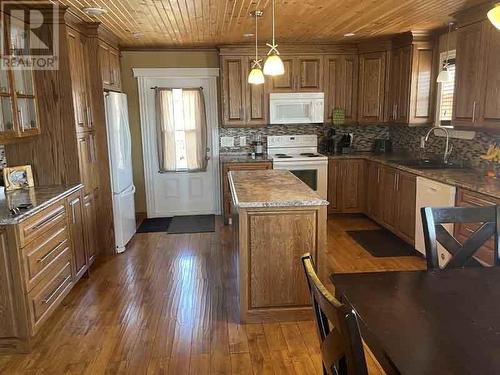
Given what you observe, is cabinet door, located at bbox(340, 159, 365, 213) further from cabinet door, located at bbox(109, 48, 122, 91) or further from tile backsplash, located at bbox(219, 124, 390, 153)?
cabinet door, located at bbox(109, 48, 122, 91)

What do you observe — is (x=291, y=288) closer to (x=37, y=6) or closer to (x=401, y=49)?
(x=37, y=6)

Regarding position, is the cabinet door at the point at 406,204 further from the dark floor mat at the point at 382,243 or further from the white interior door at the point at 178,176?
the white interior door at the point at 178,176

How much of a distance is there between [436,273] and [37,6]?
346cm

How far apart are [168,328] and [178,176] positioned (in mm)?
3330

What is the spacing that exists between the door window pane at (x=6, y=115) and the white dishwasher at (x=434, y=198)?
133 inches

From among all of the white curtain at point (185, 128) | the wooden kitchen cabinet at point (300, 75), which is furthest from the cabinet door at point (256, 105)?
the white curtain at point (185, 128)

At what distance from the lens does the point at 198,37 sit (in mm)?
4805

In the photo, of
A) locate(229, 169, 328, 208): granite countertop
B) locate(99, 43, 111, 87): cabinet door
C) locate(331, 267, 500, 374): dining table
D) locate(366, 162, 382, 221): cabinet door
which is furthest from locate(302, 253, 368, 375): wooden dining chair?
locate(366, 162, 382, 221): cabinet door

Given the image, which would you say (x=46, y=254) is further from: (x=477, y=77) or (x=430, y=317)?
(x=477, y=77)

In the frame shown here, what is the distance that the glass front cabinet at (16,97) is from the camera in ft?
9.70

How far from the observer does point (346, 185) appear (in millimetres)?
5477

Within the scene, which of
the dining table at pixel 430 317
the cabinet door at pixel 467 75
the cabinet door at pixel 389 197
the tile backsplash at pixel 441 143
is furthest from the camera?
the cabinet door at pixel 389 197

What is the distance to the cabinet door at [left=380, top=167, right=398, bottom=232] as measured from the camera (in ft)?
15.0

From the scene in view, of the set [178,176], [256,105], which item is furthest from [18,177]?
[256,105]
